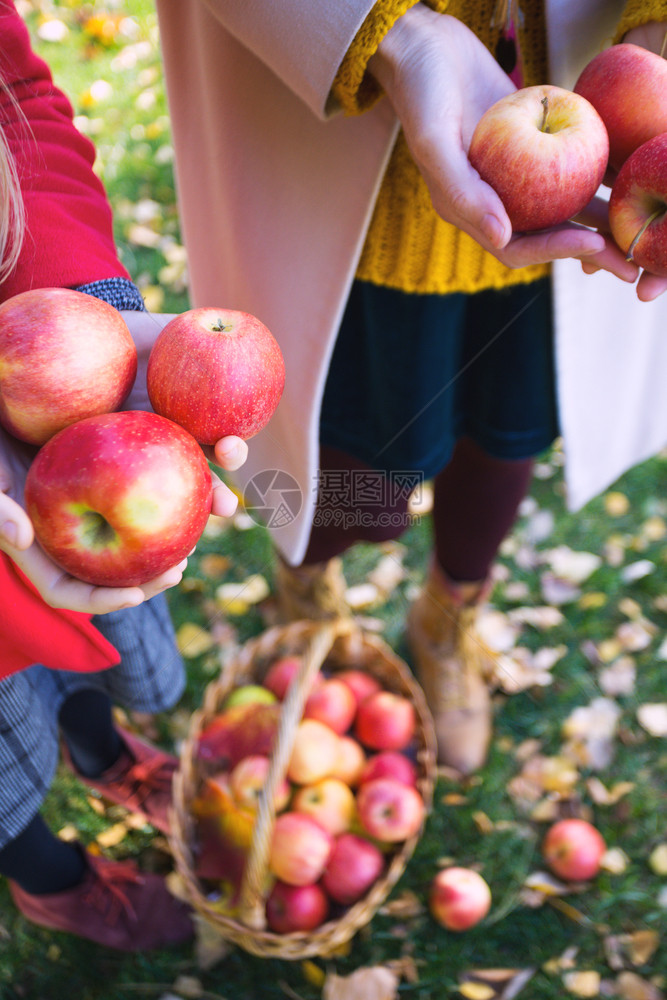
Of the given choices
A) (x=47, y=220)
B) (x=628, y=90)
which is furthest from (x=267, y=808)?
(x=628, y=90)

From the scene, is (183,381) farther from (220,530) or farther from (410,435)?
(220,530)

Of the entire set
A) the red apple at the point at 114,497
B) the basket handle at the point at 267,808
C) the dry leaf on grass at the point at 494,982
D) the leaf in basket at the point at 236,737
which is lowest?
the dry leaf on grass at the point at 494,982

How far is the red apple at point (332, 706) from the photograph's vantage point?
1559mm

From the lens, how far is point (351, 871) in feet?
4.46

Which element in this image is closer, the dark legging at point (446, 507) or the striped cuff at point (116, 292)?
the striped cuff at point (116, 292)

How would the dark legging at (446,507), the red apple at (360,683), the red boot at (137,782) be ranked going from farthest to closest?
the red apple at (360,683)
the red boot at (137,782)
the dark legging at (446,507)

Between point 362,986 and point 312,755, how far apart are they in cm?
43

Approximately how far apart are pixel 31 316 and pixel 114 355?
0.10m

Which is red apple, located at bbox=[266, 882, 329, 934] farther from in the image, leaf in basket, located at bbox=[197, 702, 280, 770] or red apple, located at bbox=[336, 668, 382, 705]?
red apple, located at bbox=[336, 668, 382, 705]

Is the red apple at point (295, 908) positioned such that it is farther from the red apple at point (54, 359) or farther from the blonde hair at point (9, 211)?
the blonde hair at point (9, 211)

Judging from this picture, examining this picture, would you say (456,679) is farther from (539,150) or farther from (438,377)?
(539,150)

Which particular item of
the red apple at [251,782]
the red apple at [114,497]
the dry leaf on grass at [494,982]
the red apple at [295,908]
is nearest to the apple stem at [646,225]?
the red apple at [114,497]

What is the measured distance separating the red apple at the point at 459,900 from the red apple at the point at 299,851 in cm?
27

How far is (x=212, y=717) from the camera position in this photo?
60.1 inches
